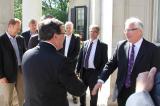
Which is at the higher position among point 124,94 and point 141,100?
point 141,100

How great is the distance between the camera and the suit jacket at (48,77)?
358 cm

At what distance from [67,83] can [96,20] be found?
6.87 meters

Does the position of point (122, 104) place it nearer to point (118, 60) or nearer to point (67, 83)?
point (118, 60)

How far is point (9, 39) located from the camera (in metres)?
6.61

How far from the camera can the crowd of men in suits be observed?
3.62m

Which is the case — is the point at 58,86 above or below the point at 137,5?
below

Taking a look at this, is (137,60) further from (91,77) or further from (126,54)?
(91,77)

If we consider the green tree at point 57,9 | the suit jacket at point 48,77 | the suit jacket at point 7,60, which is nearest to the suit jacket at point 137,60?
the suit jacket at point 48,77

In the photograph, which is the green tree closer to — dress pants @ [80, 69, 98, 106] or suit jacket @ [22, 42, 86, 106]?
dress pants @ [80, 69, 98, 106]

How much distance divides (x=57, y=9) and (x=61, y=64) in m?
29.2

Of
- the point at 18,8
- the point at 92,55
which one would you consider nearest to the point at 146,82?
the point at 92,55

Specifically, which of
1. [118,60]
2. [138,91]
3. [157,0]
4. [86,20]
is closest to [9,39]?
[118,60]

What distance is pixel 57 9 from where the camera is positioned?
3253 centimetres

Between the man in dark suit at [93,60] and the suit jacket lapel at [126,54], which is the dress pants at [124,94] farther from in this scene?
the man in dark suit at [93,60]
